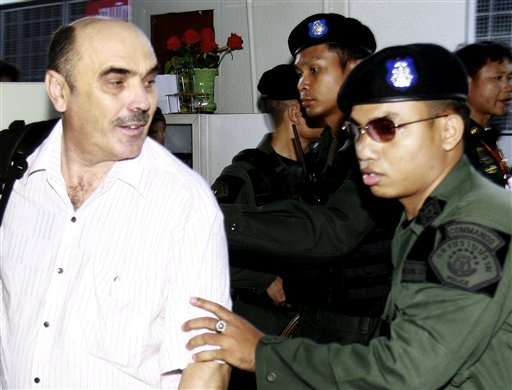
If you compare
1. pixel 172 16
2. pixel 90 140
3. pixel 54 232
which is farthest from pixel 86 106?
pixel 172 16

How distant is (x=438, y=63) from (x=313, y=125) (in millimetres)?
1946

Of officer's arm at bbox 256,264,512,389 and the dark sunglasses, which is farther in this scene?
the dark sunglasses

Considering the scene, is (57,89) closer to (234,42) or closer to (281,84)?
(281,84)

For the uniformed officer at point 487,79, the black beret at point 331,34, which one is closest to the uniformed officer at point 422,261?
the black beret at point 331,34

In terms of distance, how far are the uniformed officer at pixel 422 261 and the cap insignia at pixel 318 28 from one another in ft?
4.17

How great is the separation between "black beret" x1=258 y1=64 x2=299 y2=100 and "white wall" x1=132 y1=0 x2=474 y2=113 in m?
1.15

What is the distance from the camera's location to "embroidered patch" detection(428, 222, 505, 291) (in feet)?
5.31

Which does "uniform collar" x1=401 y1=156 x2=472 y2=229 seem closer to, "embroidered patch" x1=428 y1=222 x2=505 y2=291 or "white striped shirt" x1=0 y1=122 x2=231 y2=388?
"embroidered patch" x1=428 y1=222 x2=505 y2=291

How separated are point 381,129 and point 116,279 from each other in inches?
31.7

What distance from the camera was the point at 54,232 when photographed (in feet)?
6.63

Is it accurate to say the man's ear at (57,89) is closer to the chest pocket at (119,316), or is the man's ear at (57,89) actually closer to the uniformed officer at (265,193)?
the chest pocket at (119,316)

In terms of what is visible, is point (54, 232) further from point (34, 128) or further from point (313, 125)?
point (313, 125)

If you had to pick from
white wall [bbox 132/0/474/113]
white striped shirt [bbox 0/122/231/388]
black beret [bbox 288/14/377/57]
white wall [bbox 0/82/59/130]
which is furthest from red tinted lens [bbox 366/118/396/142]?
white wall [bbox 0/82/59/130]

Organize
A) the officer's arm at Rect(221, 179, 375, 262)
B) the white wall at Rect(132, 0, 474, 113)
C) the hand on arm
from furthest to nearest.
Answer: the white wall at Rect(132, 0, 474, 113)
the officer's arm at Rect(221, 179, 375, 262)
the hand on arm
